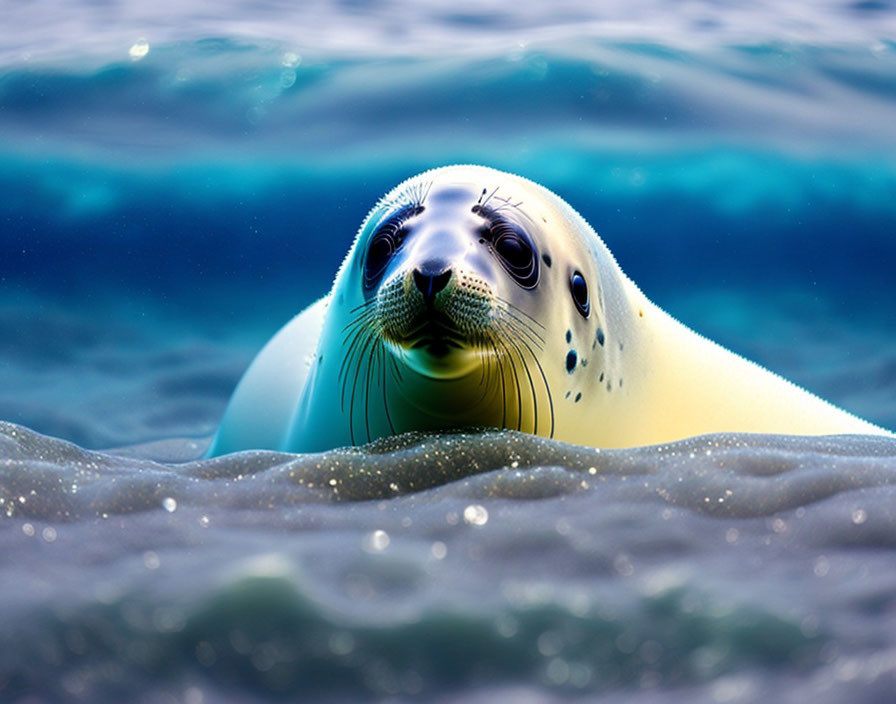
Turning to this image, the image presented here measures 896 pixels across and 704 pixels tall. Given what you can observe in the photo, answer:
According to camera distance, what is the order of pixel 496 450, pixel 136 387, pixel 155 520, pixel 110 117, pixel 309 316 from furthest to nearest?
1. pixel 110 117
2. pixel 136 387
3. pixel 309 316
4. pixel 496 450
5. pixel 155 520

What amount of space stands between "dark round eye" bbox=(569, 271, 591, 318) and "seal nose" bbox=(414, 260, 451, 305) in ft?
1.85

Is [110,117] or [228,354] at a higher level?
[110,117]

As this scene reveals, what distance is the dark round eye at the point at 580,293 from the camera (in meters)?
2.51

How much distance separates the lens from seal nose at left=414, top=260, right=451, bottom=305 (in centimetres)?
200

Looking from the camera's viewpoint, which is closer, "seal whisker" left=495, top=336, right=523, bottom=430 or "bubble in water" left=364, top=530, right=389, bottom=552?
"bubble in water" left=364, top=530, right=389, bottom=552

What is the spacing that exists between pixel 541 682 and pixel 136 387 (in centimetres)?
649

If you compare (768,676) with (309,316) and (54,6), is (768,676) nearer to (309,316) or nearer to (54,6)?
(309,316)

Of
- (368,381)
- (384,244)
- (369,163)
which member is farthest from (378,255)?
(369,163)

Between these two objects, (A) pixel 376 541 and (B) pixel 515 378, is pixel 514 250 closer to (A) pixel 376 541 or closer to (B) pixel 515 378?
(B) pixel 515 378

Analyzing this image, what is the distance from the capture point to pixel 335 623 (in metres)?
1.06

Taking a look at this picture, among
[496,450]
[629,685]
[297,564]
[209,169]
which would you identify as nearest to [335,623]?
[297,564]

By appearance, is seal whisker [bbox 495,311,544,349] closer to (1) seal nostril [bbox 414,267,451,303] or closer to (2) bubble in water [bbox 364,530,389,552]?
(1) seal nostril [bbox 414,267,451,303]

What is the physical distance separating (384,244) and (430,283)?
42cm

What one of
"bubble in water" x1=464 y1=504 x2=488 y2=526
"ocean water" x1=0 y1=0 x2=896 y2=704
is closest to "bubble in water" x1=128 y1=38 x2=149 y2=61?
"ocean water" x1=0 y1=0 x2=896 y2=704
